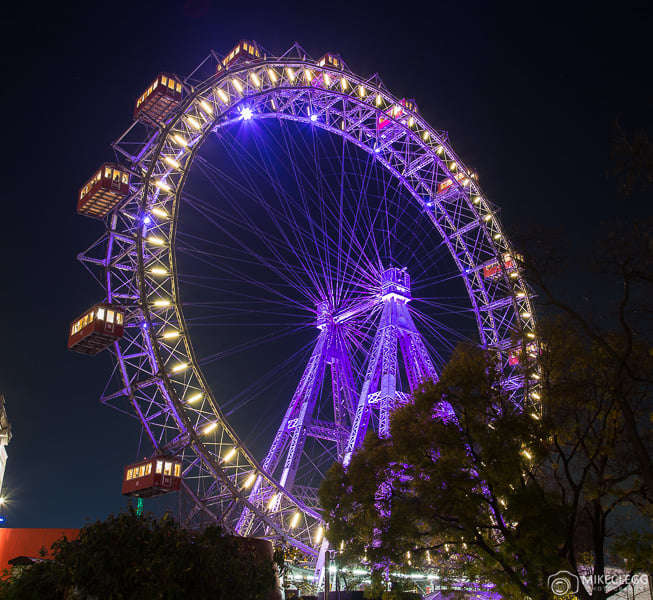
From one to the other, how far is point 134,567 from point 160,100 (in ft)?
76.8

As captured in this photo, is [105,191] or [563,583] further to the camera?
[105,191]

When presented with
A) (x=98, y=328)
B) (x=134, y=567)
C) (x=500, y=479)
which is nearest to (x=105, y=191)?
(x=98, y=328)

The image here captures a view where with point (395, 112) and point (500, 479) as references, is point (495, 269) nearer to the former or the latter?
point (395, 112)

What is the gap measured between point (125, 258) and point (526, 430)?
19.4 meters

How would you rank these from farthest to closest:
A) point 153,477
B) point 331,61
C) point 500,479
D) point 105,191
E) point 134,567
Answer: point 331,61 → point 105,191 → point 153,477 → point 500,479 → point 134,567

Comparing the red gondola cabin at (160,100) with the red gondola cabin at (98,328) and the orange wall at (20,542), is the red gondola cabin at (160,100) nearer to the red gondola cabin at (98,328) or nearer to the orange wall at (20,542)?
the red gondola cabin at (98,328)

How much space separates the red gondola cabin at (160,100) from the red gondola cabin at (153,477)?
51.8 ft

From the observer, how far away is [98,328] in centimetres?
2386

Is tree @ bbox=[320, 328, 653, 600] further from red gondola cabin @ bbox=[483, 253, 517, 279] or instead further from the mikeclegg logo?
red gondola cabin @ bbox=[483, 253, 517, 279]

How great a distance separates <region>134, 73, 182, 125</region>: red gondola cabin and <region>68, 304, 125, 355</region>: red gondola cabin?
9714 mm

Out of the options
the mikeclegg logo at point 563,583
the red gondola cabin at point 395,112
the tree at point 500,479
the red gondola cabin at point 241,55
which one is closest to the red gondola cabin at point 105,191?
the red gondola cabin at point 241,55

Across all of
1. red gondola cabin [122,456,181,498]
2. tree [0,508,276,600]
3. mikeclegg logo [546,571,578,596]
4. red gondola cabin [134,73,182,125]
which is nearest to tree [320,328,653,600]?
mikeclegg logo [546,571,578,596]

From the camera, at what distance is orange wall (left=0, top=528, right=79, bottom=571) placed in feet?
70.4

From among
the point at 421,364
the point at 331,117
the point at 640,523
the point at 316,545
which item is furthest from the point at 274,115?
the point at 640,523
